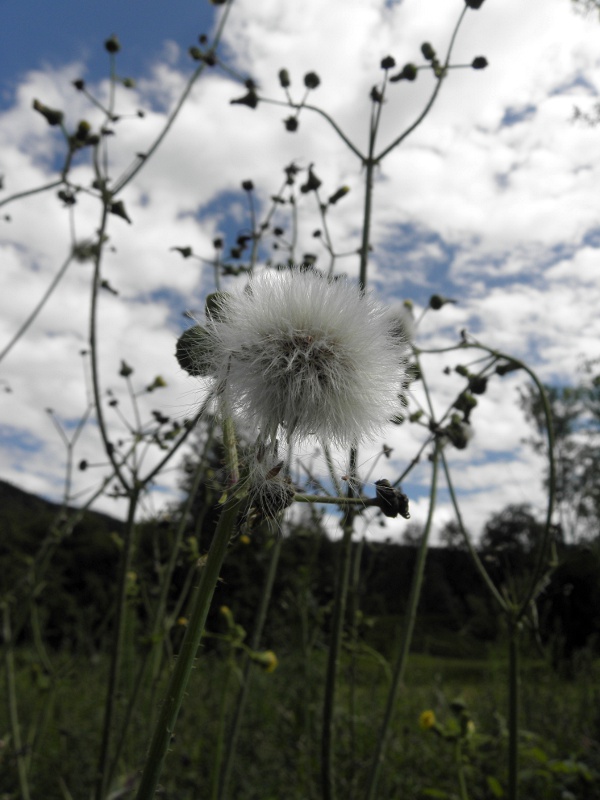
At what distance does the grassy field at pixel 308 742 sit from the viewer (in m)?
3.60

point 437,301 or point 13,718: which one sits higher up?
point 437,301

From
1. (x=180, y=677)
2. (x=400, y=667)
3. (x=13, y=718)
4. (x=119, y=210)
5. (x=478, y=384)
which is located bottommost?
(x=13, y=718)

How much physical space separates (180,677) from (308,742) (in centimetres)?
324

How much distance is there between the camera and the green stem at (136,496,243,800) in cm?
86

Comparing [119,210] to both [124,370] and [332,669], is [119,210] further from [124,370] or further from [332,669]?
[332,669]

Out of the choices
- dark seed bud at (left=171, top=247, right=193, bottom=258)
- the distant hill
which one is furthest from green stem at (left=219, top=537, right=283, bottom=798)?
the distant hill

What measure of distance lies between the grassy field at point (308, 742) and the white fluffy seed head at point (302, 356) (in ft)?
6.49

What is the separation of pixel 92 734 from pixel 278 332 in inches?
228

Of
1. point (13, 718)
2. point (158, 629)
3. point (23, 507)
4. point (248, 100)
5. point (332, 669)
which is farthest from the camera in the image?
point (23, 507)

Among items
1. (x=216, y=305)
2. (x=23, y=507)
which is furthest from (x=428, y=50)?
→ (x=23, y=507)

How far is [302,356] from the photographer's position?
1.16 metres

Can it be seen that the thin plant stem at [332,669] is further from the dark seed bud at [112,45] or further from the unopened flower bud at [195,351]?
the dark seed bud at [112,45]

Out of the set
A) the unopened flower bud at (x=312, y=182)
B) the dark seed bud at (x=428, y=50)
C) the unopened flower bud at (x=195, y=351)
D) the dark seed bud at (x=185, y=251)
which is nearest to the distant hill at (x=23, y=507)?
the dark seed bud at (x=185, y=251)

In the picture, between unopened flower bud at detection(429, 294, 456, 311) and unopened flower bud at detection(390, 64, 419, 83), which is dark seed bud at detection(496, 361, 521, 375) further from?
unopened flower bud at detection(390, 64, 419, 83)
